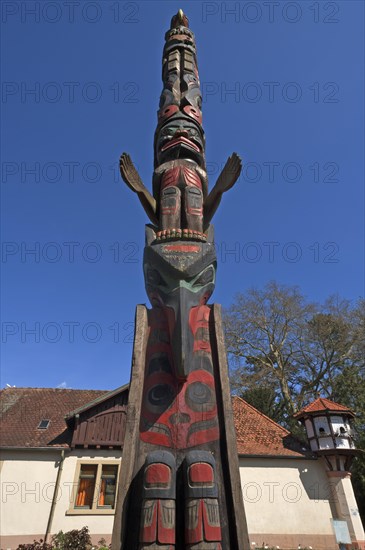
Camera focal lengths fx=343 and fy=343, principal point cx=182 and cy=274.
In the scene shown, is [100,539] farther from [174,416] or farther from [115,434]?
[174,416]

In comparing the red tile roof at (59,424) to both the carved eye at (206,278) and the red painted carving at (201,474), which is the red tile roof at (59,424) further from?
the red painted carving at (201,474)

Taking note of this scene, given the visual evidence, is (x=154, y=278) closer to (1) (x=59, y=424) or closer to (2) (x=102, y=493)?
(2) (x=102, y=493)

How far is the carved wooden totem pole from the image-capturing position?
2309 millimetres

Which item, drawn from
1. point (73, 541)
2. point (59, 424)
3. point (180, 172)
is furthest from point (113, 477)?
point (180, 172)

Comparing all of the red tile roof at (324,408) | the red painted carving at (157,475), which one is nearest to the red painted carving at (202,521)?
the red painted carving at (157,475)

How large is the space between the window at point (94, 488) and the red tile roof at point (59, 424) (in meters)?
1.15

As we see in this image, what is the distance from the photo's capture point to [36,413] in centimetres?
1372

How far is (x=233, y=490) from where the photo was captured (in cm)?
253

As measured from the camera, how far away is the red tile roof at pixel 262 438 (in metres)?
12.1

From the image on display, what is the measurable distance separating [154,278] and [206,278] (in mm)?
579

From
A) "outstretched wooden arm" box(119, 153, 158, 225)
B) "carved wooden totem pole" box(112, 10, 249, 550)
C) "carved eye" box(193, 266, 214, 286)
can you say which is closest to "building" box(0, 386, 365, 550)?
"outstretched wooden arm" box(119, 153, 158, 225)

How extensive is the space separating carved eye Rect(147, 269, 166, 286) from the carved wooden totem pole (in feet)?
0.04

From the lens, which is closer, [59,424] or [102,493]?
[102,493]

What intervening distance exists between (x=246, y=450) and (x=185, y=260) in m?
10.9
